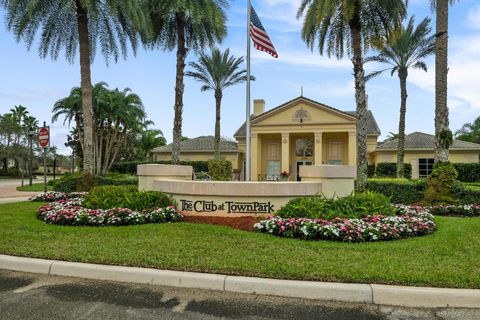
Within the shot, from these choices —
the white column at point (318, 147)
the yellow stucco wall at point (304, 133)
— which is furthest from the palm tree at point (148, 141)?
the white column at point (318, 147)

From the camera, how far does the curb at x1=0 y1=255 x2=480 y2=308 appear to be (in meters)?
4.19

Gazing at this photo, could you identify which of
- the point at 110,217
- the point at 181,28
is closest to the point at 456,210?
the point at 110,217

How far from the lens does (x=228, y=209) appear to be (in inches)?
354

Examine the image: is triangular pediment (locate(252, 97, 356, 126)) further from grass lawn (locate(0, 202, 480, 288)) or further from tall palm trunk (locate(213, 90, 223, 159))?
grass lawn (locate(0, 202, 480, 288))

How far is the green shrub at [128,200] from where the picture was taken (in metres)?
9.12

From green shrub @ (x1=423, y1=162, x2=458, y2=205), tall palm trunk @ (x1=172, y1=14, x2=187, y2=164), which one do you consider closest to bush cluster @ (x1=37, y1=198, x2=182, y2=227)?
green shrub @ (x1=423, y1=162, x2=458, y2=205)

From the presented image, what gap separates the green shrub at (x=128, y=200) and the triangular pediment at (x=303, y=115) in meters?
24.7

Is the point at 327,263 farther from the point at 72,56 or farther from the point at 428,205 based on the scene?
the point at 72,56

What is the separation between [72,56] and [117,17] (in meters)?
3.91

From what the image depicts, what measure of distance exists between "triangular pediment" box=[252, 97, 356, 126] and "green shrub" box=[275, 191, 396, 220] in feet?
80.9

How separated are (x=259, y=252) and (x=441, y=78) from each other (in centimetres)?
1152

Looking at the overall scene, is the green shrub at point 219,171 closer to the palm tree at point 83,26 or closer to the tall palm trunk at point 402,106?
the palm tree at point 83,26

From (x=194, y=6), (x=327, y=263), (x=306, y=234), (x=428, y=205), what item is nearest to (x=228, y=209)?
(x=306, y=234)

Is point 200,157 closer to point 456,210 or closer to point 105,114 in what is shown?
point 105,114
